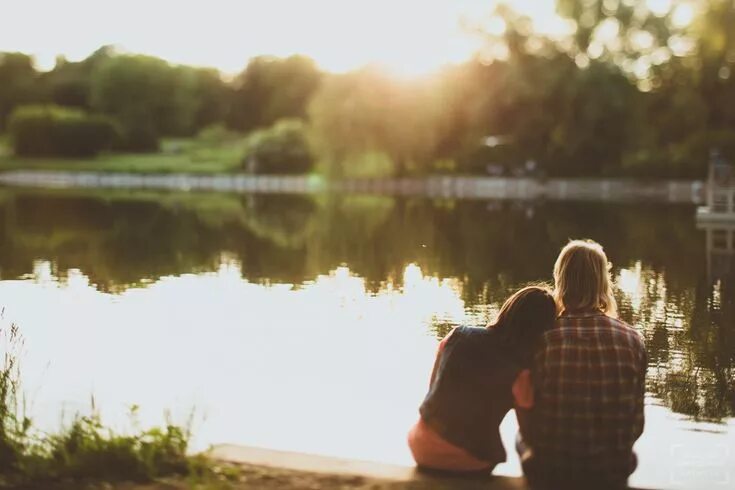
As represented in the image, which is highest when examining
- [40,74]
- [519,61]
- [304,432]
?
[40,74]

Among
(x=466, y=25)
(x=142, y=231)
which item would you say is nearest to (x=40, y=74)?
(x=466, y=25)

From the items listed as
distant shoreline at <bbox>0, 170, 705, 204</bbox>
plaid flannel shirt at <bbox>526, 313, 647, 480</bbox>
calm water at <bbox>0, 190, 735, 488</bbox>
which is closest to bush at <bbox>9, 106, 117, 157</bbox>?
distant shoreline at <bbox>0, 170, 705, 204</bbox>

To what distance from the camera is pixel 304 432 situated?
766 cm

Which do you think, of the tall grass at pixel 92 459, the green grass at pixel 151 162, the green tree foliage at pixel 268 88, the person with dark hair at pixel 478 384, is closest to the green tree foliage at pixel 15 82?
the green grass at pixel 151 162

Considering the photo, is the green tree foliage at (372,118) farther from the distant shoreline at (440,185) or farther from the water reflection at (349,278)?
the water reflection at (349,278)

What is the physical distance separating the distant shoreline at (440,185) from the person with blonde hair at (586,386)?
4795 centimetres

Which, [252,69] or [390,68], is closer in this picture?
[390,68]

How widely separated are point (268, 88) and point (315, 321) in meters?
124

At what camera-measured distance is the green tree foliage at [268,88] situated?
131 metres

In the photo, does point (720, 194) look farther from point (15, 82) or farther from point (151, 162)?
point (15, 82)

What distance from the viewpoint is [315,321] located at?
12.8 metres

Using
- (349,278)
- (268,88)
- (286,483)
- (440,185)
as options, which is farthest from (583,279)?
(268,88)

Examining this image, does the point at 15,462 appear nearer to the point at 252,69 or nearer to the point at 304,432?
the point at 304,432

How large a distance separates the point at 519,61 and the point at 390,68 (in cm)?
821
